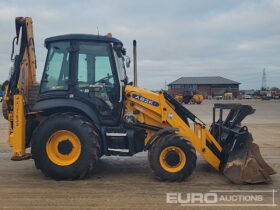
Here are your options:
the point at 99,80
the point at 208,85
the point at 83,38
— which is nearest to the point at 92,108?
the point at 99,80

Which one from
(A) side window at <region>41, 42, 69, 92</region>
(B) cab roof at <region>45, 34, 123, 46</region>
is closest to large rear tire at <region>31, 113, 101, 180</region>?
Answer: (A) side window at <region>41, 42, 69, 92</region>

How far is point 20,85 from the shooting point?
25.1ft

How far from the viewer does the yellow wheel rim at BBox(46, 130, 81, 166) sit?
6.90 m

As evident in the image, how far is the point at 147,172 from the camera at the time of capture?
7.70 metres

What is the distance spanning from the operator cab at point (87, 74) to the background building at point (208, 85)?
94232mm

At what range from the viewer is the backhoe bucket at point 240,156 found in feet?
21.5

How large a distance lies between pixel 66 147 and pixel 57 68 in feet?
5.04

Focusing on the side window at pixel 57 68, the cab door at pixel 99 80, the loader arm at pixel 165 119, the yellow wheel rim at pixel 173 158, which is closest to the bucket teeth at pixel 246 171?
the loader arm at pixel 165 119

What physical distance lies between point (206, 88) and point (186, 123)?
321 feet

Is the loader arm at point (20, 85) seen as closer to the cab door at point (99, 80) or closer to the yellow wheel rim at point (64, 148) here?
the yellow wheel rim at point (64, 148)

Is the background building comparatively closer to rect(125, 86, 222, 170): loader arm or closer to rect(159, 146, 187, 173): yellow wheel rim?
rect(125, 86, 222, 170): loader arm

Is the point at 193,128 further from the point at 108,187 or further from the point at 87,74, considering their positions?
the point at 87,74

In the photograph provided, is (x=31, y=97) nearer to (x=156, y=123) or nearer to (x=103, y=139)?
(x=103, y=139)

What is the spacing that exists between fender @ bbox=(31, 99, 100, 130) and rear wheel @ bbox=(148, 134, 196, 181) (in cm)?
128
